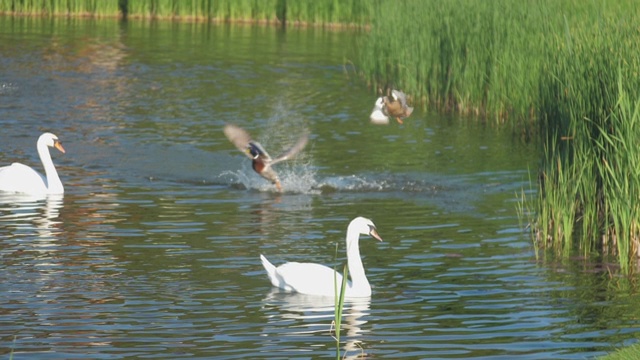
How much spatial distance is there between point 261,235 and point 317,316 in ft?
12.2

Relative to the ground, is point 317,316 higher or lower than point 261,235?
higher

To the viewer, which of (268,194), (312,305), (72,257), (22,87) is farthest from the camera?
(22,87)

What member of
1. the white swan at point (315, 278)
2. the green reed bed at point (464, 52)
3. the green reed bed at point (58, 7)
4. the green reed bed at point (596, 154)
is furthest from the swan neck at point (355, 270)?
the green reed bed at point (58, 7)

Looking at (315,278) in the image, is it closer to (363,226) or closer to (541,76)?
(363,226)

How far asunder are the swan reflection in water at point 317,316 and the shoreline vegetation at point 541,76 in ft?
8.79

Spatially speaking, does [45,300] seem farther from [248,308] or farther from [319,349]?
[319,349]

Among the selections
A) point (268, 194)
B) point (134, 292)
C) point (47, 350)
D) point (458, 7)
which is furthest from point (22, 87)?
point (47, 350)

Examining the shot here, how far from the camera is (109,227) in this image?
15.2 m

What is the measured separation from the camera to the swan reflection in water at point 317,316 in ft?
34.6

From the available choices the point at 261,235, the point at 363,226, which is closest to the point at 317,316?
the point at 363,226

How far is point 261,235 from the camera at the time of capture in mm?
14984

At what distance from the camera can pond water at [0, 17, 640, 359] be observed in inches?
414

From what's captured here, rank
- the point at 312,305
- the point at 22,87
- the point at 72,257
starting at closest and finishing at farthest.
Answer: the point at 312,305
the point at 72,257
the point at 22,87

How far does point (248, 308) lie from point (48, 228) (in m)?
4.55
